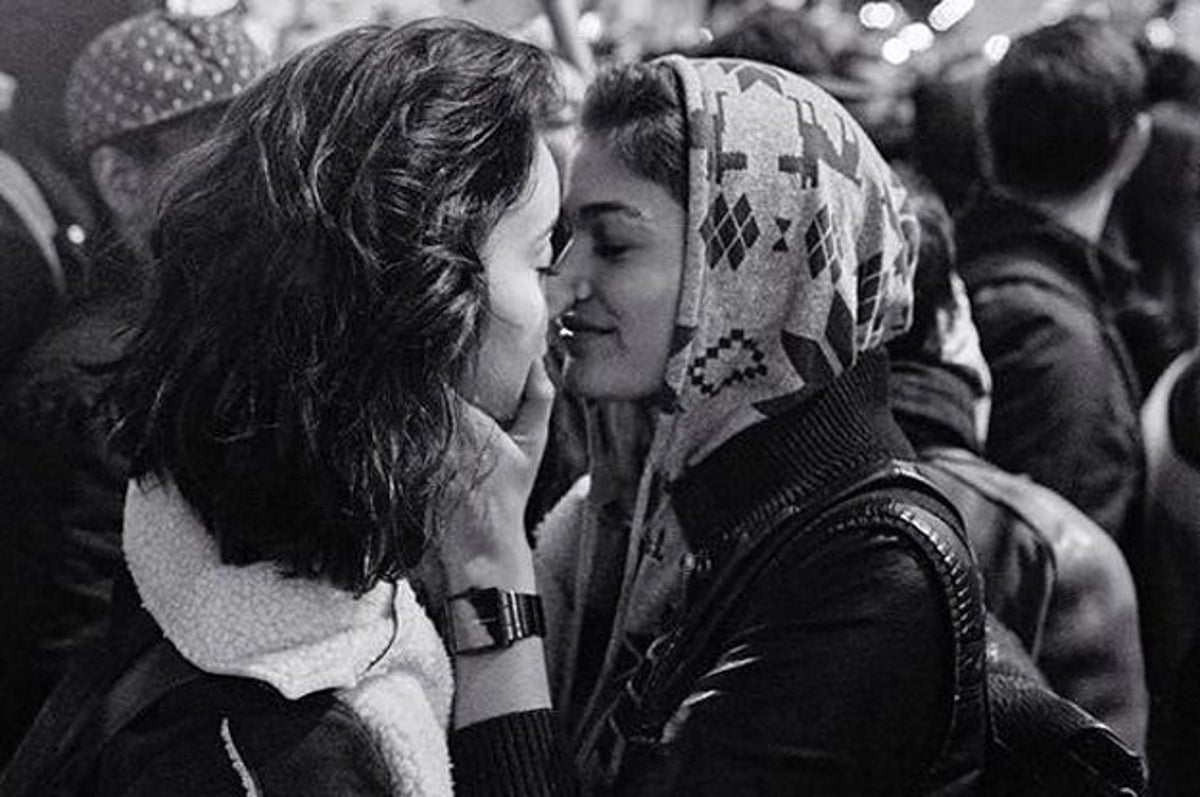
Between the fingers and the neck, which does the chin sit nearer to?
the fingers

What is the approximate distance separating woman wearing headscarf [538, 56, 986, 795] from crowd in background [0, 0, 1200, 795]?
2cm

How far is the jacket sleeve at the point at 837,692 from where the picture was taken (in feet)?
5.48

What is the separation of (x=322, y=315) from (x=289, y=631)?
28cm

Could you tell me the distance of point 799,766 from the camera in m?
1.67

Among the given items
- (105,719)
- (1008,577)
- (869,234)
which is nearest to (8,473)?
(105,719)

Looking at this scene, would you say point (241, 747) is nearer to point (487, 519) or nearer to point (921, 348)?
point (487, 519)

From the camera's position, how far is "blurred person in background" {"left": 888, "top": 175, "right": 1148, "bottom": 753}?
7.89 ft

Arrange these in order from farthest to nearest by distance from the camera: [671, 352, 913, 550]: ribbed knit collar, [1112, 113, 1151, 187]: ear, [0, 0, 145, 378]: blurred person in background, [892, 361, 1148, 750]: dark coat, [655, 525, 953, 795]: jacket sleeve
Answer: [1112, 113, 1151, 187]: ear, [0, 0, 145, 378]: blurred person in background, [892, 361, 1148, 750]: dark coat, [671, 352, 913, 550]: ribbed knit collar, [655, 525, 953, 795]: jacket sleeve

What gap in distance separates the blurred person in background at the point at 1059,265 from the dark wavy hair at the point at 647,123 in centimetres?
126

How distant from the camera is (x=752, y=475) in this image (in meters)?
1.89

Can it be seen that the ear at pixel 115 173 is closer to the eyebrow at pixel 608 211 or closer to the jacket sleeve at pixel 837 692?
the eyebrow at pixel 608 211

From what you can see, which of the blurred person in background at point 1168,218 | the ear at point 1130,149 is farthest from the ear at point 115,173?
the blurred person in background at point 1168,218

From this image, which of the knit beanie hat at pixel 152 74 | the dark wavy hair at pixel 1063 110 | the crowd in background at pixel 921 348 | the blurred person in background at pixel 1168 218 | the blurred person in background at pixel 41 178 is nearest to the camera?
the crowd in background at pixel 921 348

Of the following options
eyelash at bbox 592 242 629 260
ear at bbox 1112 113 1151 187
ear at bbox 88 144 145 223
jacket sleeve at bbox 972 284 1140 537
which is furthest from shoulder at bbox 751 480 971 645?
ear at bbox 1112 113 1151 187
